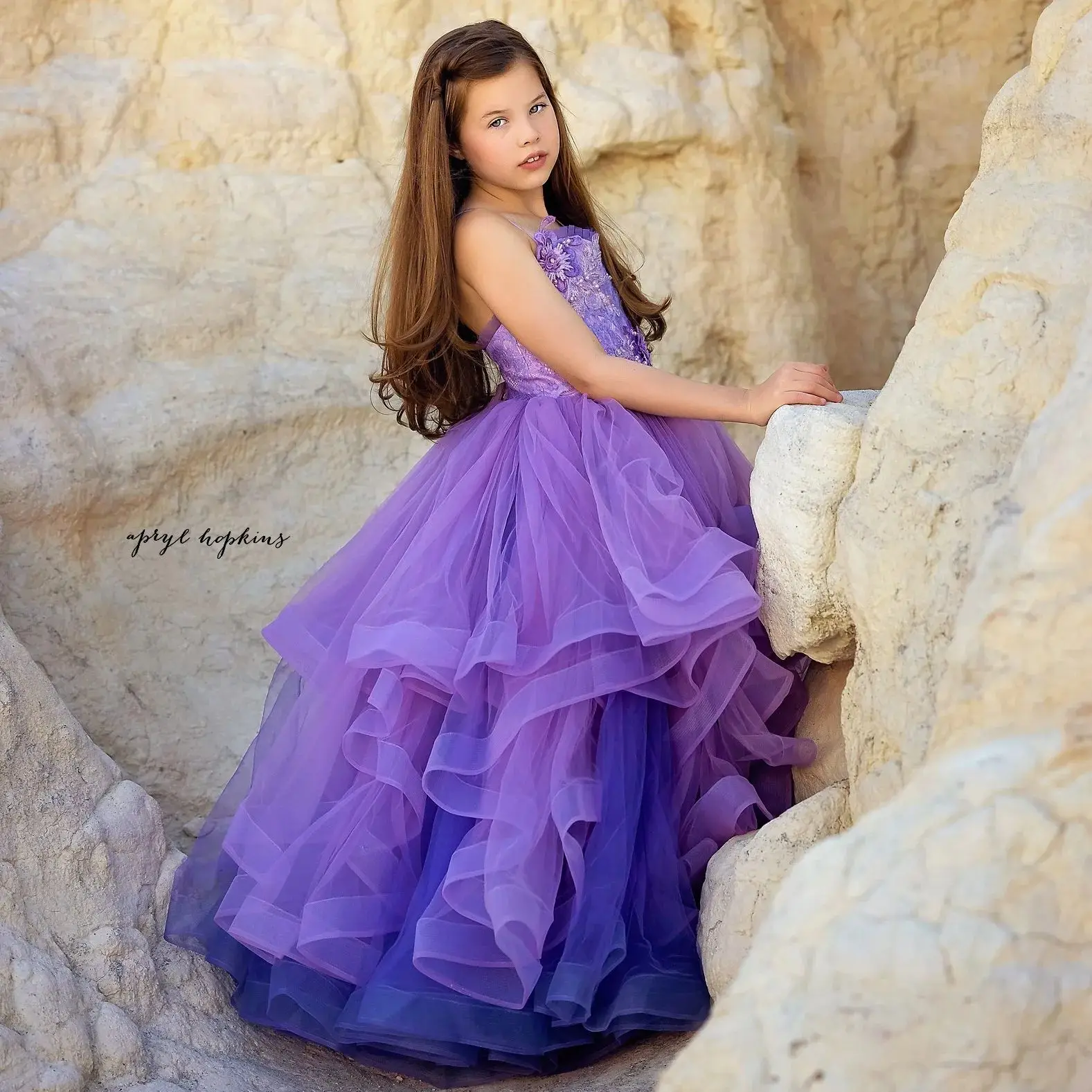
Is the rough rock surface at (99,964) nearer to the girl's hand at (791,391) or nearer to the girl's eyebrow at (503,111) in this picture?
the girl's hand at (791,391)

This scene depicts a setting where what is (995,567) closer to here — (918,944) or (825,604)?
(918,944)

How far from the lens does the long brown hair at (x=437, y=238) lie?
211cm

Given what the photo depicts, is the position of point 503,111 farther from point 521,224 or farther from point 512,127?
point 521,224

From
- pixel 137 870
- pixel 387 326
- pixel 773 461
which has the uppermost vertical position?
pixel 387 326

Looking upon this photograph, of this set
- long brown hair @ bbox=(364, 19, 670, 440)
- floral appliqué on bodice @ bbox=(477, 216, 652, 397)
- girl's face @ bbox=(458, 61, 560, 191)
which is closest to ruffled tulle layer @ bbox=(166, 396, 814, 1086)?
floral appliqué on bodice @ bbox=(477, 216, 652, 397)

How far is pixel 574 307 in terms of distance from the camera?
2.13m

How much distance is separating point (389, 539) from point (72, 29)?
1.51 metres

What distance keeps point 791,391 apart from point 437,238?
0.65m

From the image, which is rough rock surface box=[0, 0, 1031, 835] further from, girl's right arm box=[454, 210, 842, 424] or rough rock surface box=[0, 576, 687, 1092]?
girl's right arm box=[454, 210, 842, 424]

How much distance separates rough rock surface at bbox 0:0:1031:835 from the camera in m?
2.57

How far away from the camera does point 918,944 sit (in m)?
1.06

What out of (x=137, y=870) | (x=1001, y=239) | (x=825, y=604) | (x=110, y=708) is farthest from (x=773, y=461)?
(x=110, y=708)

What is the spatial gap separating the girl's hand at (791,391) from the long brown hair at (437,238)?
1.80 feet

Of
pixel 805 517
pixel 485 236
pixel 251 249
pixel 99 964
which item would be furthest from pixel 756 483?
pixel 251 249
